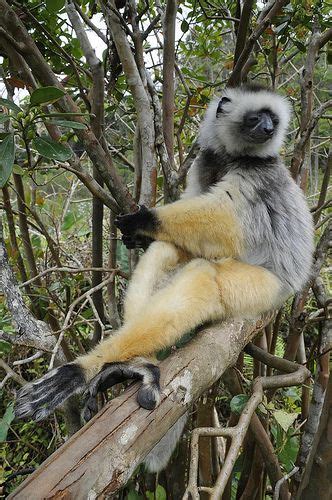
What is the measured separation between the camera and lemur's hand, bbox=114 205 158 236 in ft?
8.25

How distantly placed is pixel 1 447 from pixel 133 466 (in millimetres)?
2903

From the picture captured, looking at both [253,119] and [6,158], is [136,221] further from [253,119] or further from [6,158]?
[253,119]

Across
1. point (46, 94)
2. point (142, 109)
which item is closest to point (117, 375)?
point (46, 94)

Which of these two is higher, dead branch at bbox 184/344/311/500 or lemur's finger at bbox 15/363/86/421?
lemur's finger at bbox 15/363/86/421

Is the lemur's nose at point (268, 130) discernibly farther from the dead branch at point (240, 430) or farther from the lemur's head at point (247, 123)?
the dead branch at point (240, 430)

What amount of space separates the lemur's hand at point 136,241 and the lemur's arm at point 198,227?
7 cm

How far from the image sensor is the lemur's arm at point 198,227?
258 centimetres

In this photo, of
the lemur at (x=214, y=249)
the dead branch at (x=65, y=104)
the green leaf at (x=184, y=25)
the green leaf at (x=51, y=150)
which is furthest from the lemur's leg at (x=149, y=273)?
the green leaf at (x=184, y=25)

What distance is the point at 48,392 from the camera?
1792 millimetres

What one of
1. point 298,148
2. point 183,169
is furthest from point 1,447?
point 298,148

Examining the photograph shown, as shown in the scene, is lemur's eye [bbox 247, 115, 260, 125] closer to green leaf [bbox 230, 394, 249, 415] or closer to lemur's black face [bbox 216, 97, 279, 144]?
lemur's black face [bbox 216, 97, 279, 144]

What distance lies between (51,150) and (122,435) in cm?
123

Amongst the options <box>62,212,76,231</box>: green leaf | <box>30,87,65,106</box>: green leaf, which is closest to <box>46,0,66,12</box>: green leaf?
<box>30,87,65,106</box>: green leaf

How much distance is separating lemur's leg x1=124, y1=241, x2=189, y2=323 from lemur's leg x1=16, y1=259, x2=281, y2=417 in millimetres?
111
